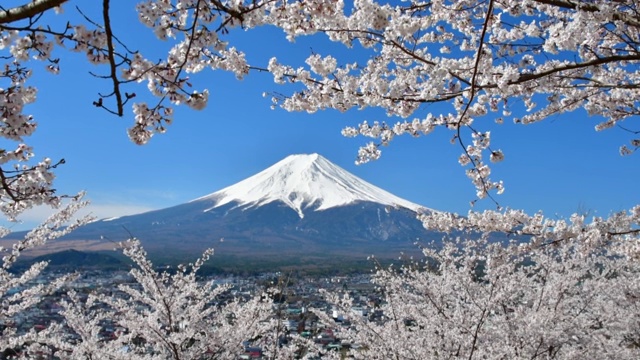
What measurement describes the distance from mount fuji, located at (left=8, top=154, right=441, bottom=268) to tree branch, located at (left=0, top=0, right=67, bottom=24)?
78240 millimetres

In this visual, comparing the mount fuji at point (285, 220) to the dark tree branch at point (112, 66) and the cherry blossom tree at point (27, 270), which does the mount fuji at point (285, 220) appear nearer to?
the cherry blossom tree at point (27, 270)

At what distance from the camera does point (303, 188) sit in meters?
142

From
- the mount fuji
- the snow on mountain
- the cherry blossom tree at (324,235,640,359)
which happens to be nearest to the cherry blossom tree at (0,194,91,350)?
the cherry blossom tree at (324,235,640,359)

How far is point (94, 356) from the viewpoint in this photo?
202 inches

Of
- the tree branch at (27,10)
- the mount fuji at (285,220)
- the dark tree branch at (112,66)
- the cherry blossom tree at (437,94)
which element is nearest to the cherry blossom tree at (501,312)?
the cherry blossom tree at (437,94)

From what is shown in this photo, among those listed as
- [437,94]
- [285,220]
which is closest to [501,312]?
[437,94]

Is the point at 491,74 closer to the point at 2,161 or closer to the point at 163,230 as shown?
the point at 2,161

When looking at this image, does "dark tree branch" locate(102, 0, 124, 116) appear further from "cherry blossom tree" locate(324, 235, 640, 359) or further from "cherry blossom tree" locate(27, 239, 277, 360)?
"cherry blossom tree" locate(27, 239, 277, 360)

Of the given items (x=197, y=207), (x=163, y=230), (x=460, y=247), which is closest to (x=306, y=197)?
(x=197, y=207)

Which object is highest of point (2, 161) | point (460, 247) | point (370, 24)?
point (370, 24)

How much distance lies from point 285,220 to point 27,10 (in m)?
119

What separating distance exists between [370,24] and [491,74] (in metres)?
0.89

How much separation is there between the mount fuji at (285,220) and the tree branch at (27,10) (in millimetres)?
78240

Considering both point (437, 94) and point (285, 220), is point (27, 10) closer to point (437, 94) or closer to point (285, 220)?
point (437, 94)
